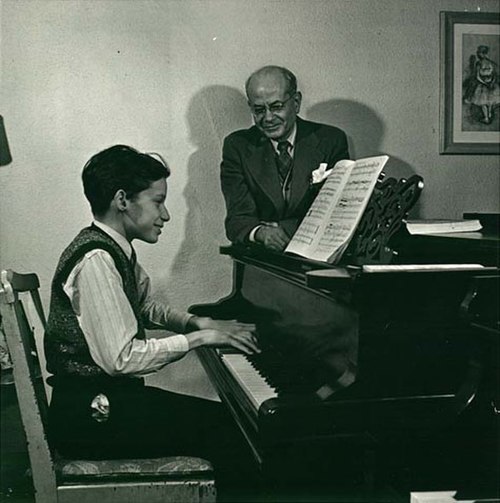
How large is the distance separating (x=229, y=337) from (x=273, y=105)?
92 centimetres

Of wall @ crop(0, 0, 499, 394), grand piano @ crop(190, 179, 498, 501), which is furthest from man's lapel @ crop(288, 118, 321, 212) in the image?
grand piano @ crop(190, 179, 498, 501)

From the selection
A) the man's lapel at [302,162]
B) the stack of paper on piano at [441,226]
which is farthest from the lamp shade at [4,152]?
the stack of paper on piano at [441,226]

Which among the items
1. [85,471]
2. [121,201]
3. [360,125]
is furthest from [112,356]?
[360,125]

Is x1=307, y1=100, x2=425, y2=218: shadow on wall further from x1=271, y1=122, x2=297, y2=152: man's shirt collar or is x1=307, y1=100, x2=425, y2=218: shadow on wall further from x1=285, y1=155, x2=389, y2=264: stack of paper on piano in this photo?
x1=285, y1=155, x2=389, y2=264: stack of paper on piano

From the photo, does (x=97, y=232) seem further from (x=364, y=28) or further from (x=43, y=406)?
(x=364, y=28)

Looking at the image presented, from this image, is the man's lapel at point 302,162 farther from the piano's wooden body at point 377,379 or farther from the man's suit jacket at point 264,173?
the piano's wooden body at point 377,379

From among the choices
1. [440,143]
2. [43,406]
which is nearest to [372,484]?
[43,406]

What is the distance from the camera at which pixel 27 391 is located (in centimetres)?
161

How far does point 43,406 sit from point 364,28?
1.59 m

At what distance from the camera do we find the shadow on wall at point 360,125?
2.40 m

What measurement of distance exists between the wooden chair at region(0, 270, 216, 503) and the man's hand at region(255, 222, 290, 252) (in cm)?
70

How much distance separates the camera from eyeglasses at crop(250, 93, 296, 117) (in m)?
2.32

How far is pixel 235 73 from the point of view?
7.54ft

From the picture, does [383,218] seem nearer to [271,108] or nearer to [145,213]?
[145,213]
